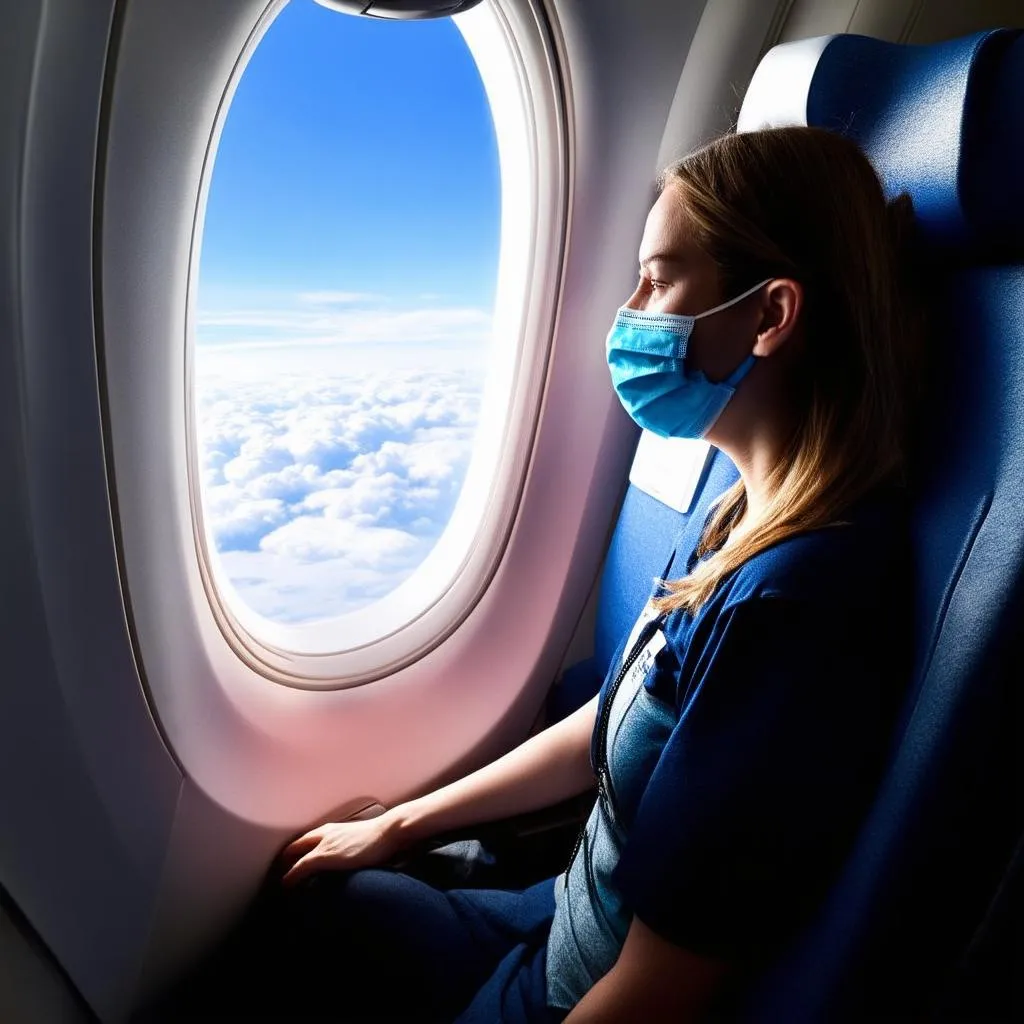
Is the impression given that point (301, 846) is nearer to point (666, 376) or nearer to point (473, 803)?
point (473, 803)

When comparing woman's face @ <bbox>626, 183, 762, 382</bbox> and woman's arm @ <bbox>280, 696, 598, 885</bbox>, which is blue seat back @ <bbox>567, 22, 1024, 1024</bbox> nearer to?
woman's face @ <bbox>626, 183, 762, 382</bbox>

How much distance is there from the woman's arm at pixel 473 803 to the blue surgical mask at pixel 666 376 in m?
0.61

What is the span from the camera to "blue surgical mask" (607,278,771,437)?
115cm

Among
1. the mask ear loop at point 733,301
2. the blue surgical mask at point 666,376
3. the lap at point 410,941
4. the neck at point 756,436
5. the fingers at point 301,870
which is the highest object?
the mask ear loop at point 733,301

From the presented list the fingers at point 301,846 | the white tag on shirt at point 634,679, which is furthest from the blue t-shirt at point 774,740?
the fingers at point 301,846

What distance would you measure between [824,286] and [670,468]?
64cm

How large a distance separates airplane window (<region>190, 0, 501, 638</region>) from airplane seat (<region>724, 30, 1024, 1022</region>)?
0.86 metres

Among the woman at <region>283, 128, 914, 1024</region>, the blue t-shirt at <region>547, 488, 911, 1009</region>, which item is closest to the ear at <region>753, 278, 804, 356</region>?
the woman at <region>283, 128, 914, 1024</region>

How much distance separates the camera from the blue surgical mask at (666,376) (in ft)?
3.78

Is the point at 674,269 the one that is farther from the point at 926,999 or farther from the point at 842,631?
the point at 926,999

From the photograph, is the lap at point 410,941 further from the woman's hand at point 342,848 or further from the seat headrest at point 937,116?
the seat headrest at point 937,116

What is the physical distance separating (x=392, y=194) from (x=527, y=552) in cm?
77

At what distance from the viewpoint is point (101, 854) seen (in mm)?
1333

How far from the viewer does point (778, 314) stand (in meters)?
1.09
